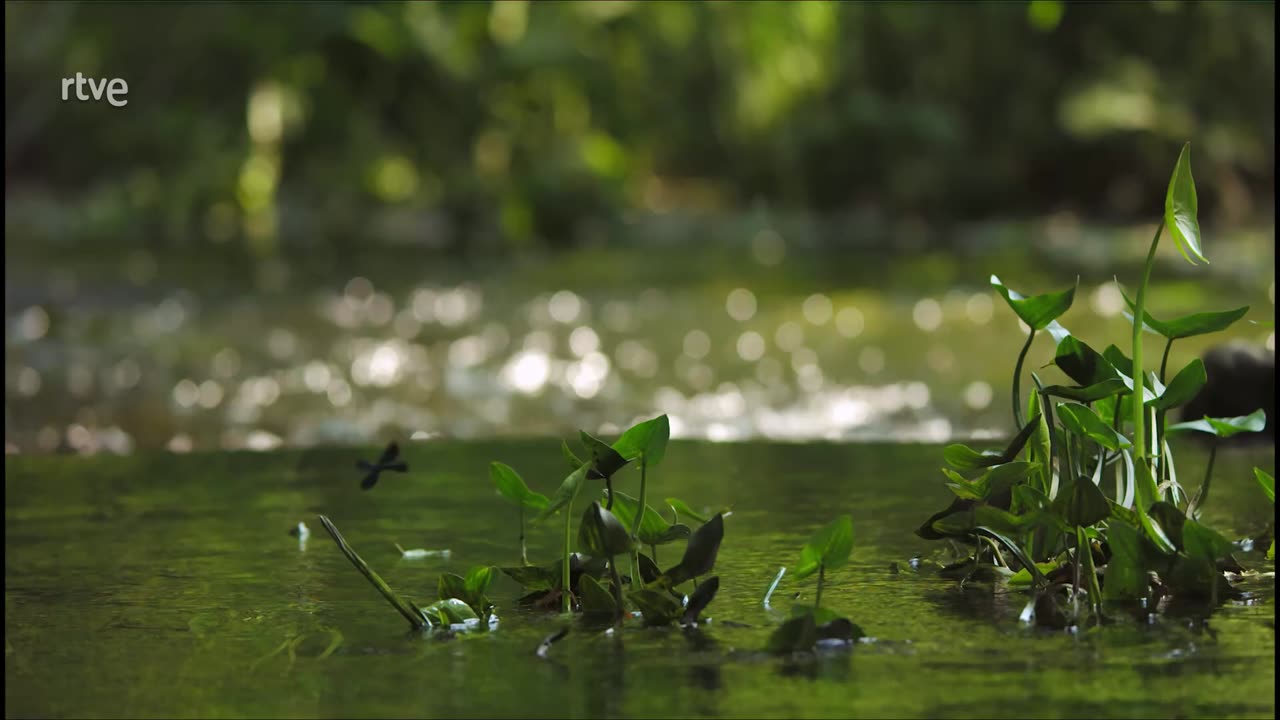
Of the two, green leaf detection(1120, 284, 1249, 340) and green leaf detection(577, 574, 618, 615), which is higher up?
green leaf detection(1120, 284, 1249, 340)

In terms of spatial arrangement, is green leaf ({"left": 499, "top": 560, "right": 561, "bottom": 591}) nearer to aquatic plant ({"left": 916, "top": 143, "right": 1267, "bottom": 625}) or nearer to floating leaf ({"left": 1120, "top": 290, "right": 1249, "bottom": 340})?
aquatic plant ({"left": 916, "top": 143, "right": 1267, "bottom": 625})

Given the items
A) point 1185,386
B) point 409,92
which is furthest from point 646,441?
point 409,92

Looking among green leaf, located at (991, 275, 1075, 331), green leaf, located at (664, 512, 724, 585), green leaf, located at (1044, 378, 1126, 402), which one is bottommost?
green leaf, located at (664, 512, 724, 585)

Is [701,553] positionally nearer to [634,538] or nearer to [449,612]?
[634,538]

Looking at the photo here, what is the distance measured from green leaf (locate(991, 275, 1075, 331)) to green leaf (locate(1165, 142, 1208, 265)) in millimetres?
227

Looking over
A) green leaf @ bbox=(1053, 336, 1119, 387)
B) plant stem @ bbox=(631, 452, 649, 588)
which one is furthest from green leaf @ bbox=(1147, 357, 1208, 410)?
plant stem @ bbox=(631, 452, 649, 588)

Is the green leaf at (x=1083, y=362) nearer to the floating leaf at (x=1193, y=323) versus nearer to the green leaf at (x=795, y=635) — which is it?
the floating leaf at (x=1193, y=323)

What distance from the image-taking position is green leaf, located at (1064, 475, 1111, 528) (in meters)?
3.25

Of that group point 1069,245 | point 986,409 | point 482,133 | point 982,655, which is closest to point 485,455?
point 482,133

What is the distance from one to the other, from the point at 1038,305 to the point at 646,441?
79 cm

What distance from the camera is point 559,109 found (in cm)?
780

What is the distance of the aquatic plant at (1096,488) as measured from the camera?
10.7 ft

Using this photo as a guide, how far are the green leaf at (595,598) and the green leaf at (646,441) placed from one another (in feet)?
0.82

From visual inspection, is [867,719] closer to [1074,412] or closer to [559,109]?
[1074,412]
